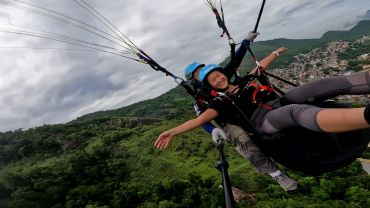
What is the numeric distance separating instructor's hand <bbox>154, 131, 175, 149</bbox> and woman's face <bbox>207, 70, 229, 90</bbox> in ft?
4.50

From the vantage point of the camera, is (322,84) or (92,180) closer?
(322,84)

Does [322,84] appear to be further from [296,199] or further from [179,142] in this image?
[179,142]

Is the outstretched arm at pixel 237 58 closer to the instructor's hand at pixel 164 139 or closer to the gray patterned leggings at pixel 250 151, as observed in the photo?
the gray patterned leggings at pixel 250 151

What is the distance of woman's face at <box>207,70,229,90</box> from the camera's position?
203 inches

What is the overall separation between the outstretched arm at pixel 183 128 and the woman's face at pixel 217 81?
1.86ft

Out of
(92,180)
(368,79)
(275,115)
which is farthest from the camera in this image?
(92,180)

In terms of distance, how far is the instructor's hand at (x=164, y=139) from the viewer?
13.1 ft

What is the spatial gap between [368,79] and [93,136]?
85519 millimetres

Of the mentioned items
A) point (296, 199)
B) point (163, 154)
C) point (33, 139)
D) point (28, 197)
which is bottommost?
point (296, 199)

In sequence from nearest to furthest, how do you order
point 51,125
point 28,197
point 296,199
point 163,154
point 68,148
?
1. point 296,199
2. point 28,197
3. point 163,154
4. point 68,148
5. point 51,125

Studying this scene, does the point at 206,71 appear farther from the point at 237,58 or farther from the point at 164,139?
the point at 164,139

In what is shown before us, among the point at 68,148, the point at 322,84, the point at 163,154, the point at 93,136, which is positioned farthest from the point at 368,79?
the point at 93,136

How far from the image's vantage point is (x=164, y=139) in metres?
4.05

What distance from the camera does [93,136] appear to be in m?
85.6
